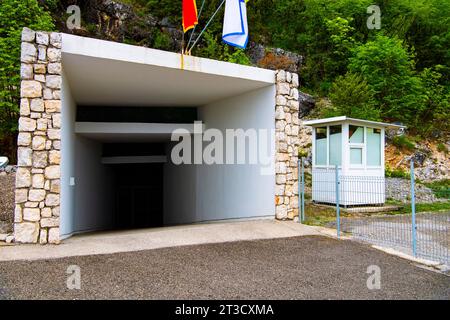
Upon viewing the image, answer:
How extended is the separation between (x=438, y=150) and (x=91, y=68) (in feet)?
55.6

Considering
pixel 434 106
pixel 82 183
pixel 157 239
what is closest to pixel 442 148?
pixel 434 106

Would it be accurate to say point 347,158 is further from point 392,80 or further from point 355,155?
point 392,80

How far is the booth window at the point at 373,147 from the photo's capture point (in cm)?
1184

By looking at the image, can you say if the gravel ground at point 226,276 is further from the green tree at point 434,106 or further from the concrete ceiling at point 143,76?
the green tree at point 434,106

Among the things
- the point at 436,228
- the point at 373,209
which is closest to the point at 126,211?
the point at 373,209

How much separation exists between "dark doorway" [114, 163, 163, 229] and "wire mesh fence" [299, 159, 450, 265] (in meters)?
8.02

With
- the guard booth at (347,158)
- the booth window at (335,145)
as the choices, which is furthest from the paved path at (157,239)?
the booth window at (335,145)

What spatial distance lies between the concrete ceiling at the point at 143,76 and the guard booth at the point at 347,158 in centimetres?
369

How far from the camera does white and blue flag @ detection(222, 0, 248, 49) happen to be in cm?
794

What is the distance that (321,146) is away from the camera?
40.0 feet

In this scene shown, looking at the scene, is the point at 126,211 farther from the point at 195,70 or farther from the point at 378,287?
the point at 378,287

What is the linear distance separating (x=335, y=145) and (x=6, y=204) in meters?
9.21

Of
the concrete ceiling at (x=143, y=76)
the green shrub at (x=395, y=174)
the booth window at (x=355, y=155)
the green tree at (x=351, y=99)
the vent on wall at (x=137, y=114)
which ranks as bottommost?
the green shrub at (x=395, y=174)

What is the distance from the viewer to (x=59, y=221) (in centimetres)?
651
